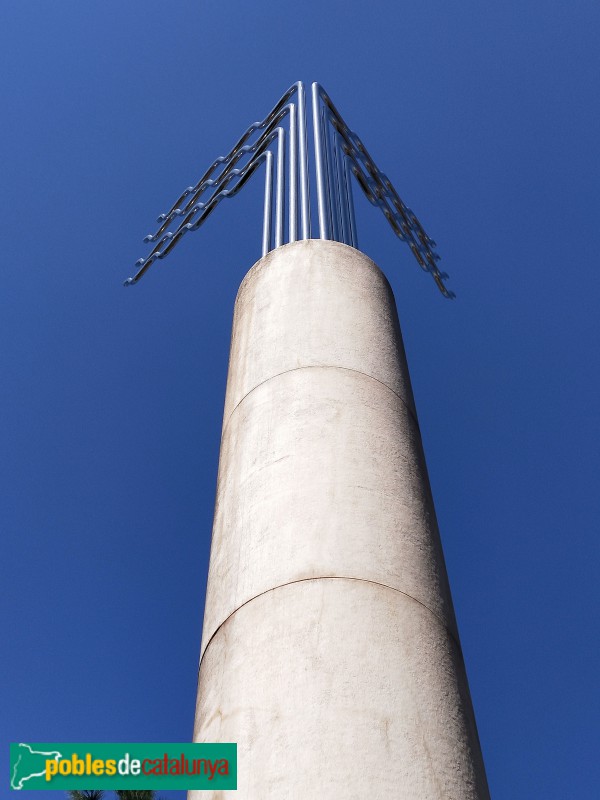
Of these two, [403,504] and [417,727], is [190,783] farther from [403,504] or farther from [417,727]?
[403,504]

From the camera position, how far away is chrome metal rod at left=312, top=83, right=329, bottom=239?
8844mm

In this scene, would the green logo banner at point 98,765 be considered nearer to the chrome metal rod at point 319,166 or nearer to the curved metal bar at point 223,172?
the chrome metal rod at point 319,166

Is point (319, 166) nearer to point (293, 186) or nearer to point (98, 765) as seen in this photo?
point (293, 186)

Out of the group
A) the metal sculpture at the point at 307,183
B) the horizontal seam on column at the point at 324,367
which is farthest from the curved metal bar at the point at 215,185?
the horizontal seam on column at the point at 324,367

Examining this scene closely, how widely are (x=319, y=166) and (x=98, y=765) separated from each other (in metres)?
7.20

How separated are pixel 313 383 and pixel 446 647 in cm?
210

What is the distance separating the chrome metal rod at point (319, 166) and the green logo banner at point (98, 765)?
519 centimetres

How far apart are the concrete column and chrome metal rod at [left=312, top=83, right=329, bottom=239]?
6.10 feet

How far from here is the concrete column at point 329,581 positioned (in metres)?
4.18

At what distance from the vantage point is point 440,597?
5230 mm

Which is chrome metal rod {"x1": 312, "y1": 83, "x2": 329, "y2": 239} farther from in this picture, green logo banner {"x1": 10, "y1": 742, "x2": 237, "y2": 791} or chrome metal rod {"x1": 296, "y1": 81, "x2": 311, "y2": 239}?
green logo banner {"x1": 10, "y1": 742, "x2": 237, "y2": 791}

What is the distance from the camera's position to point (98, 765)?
5.06 metres

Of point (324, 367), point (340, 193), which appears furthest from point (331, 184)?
point (324, 367)

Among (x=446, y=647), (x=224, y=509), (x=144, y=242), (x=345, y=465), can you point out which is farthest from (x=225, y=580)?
(x=144, y=242)
